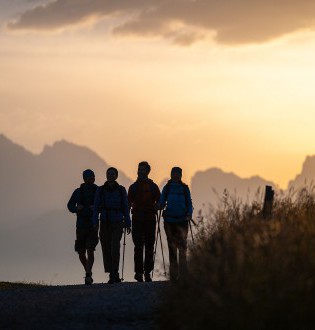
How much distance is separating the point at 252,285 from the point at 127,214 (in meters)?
9.49

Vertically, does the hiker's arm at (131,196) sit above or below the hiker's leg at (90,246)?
above

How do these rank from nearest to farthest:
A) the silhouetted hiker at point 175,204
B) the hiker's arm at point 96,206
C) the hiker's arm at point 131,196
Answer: the hiker's arm at point 96,206 → the silhouetted hiker at point 175,204 → the hiker's arm at point 131,196

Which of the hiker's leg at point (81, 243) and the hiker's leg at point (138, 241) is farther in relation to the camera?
the hiker's leg at point (138, 241)

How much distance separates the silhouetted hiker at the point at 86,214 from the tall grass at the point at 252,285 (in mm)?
7673

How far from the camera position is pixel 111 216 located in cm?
2244

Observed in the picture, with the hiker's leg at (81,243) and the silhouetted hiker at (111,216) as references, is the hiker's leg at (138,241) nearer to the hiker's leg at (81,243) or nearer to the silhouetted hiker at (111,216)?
the silhouetted hiker at (111,216)

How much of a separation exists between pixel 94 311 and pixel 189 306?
3026 millimetres

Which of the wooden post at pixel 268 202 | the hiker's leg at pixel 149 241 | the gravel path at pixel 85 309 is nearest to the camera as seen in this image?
the gravel path at pixel 85 309

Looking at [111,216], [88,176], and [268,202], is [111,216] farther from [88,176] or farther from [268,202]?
[268,202]

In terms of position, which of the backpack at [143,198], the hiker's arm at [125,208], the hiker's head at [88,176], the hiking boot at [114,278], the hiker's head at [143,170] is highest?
the hiker's head at [143,170]

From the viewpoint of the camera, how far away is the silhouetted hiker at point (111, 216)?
22266mm

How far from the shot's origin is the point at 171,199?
2256cm

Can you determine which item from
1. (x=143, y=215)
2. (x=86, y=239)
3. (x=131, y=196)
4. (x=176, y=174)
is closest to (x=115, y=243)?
(x=86, y=239)

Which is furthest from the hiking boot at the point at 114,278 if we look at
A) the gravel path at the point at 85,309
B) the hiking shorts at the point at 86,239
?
the gravel path at the point at 85,309
